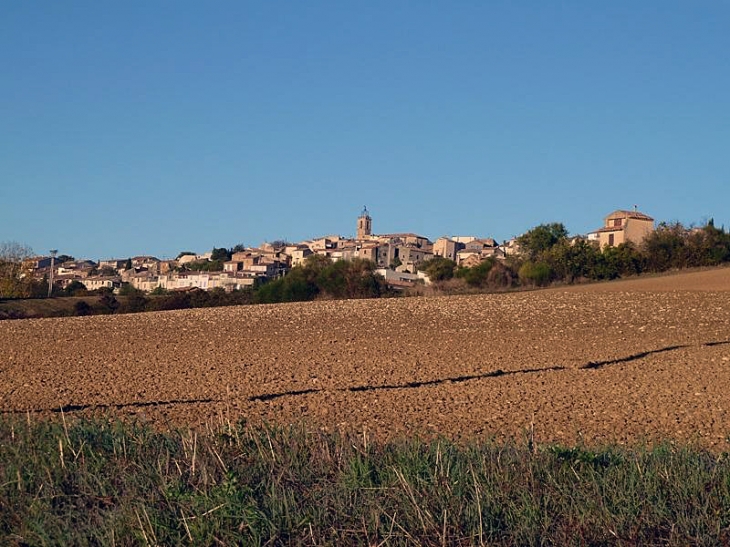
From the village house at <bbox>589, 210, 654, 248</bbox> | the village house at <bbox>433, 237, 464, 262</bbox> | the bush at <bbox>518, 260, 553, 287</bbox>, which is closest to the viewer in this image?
the bush at <bbox>518, 260, 553, 287</bbox>

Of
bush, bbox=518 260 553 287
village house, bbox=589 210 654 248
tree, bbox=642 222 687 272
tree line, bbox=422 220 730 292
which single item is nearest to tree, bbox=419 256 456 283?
tree line, bbox=422 220 730 292

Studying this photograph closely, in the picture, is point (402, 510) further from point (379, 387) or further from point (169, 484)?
point (379, 387)

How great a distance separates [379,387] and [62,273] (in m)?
159

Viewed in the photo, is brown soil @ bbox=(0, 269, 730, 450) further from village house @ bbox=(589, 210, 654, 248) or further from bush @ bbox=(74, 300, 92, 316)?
village house @ bbox=(589, 210, 654, 248)

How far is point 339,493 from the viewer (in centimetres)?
626

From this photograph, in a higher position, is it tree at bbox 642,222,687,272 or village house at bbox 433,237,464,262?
village house at bbox 433,237,464,262

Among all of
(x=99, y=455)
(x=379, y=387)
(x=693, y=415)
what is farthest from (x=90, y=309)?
(x=99, y=455)

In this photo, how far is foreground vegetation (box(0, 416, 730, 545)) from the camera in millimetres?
5586

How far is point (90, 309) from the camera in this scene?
5891 cm

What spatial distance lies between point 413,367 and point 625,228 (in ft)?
247

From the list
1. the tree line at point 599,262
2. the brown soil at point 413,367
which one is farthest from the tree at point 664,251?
the brown soil at point 413,367

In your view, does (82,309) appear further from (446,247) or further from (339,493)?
(446,247)

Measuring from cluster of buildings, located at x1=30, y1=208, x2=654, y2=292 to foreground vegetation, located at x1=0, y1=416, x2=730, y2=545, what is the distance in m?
73.5

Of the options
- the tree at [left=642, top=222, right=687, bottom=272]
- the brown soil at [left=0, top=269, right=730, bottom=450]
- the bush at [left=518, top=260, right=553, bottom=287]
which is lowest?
the brown soil at [left=0, top=269, right=730, bottom=450]
